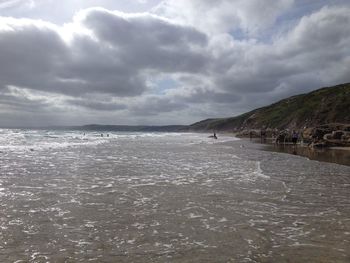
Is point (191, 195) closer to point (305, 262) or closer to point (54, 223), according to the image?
point (54, 223)

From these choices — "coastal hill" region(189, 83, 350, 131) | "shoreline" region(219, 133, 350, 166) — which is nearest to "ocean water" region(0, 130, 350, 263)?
"shoreline" region(219, 133, 350, 166)

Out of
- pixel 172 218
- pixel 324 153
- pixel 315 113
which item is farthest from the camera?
pixel 315 113

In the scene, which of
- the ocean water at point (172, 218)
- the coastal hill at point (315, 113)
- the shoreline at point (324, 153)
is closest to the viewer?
the ocean water at point (172, 218)

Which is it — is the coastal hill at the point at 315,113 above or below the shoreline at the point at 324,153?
above

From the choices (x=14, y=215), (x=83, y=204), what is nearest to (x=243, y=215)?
(x=83, y=204)

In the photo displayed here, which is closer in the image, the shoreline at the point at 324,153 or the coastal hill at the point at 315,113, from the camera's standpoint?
the shoreline at the point at 324,153

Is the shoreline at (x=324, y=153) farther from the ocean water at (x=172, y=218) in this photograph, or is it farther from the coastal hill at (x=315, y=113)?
the coastal hill at (x=315, y=113)

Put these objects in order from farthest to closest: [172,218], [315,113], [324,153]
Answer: [315,113]
[324,153]
[172,218]

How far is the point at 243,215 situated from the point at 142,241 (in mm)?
3792

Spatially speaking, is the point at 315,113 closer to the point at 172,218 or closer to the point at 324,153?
the point at 324,153

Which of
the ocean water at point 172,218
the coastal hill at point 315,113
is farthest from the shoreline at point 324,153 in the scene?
the coastal hill at point 315,113

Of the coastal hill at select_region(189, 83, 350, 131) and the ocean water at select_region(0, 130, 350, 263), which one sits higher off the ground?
the coastal hill at select_region(189, 83, 350, 131)

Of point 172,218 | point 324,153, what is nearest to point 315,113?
point 324,153

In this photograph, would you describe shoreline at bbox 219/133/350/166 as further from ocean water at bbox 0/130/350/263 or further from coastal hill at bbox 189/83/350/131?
coastal hill at bbox 189/83/350/131
